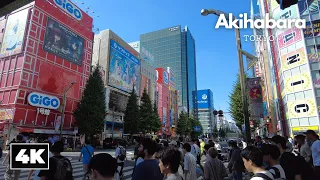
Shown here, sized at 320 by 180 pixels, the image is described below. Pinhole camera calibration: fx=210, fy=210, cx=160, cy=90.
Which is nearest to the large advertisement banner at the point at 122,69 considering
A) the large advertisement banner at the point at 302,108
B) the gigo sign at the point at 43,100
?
the gigo sign at the point at 43,100

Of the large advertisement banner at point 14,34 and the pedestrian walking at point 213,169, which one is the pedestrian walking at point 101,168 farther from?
the large advertisement banner at point 14,34

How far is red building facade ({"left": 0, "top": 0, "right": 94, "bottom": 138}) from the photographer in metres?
26.5

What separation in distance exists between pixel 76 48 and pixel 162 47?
323 feet

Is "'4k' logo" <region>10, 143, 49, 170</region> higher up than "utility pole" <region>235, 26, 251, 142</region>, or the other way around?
"utility pole" <region>235, 26, 251, 142</region>

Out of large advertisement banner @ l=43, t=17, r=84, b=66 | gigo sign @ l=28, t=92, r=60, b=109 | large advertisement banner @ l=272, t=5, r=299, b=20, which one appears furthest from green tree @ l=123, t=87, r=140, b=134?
large advertisement banner @ l=272, t=5, r=299, b=20

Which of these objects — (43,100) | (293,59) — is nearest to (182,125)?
(293,59)

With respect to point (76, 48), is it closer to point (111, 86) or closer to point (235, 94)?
point (111, 86)

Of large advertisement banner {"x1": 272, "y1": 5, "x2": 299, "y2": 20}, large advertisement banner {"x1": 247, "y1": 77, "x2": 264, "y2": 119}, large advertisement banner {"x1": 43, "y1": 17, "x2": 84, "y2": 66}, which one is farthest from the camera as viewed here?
large advertisement banner {"x1": 43, "y1": 17, "x2": 84, "y2": 66}

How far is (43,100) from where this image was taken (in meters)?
28.7

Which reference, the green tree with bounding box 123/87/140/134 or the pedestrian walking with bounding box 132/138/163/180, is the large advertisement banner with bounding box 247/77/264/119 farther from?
the green tree with bounding box 123/87/140/134

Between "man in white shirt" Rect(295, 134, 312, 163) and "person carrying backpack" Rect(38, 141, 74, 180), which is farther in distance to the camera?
"man in white shirt" Rect(295, 134, 312, 163)

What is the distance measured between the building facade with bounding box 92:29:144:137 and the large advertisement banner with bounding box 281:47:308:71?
27817 mm

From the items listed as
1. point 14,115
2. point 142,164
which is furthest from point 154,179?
point 14,115

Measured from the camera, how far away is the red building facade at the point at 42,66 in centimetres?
2653
